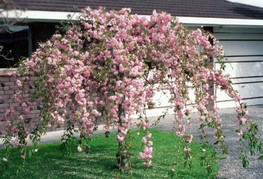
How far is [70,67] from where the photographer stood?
4.96 meters

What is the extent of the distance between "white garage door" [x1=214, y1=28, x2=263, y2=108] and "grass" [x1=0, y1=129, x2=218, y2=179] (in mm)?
6764

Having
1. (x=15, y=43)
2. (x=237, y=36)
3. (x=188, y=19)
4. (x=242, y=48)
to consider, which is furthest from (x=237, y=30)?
(x=15, y=43)

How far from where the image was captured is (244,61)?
1472 centimetres

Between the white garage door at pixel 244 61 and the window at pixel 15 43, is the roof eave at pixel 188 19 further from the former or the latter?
the window at pixel 15 43

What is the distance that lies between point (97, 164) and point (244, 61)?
9.76 meters

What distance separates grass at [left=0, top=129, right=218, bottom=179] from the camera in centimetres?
596

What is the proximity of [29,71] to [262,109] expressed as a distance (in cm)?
1001

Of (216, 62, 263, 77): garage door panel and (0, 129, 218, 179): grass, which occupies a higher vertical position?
(216, 62, 263, 77): garage door panel

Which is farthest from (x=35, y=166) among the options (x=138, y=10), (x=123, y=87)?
(x=138, y=10)

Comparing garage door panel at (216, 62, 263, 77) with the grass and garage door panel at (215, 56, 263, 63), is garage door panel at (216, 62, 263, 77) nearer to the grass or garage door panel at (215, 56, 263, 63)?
garage door panel at (215, 56, 263, 63)

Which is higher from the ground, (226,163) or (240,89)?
(240,89)

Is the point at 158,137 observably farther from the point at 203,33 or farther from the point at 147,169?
the point at 203,33

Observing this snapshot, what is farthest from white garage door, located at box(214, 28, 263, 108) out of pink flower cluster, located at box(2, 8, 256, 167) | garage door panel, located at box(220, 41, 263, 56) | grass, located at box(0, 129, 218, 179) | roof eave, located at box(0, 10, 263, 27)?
pink flower cluster, located at box(2, 8, 256, 167)

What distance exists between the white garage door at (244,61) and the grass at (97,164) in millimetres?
6764
